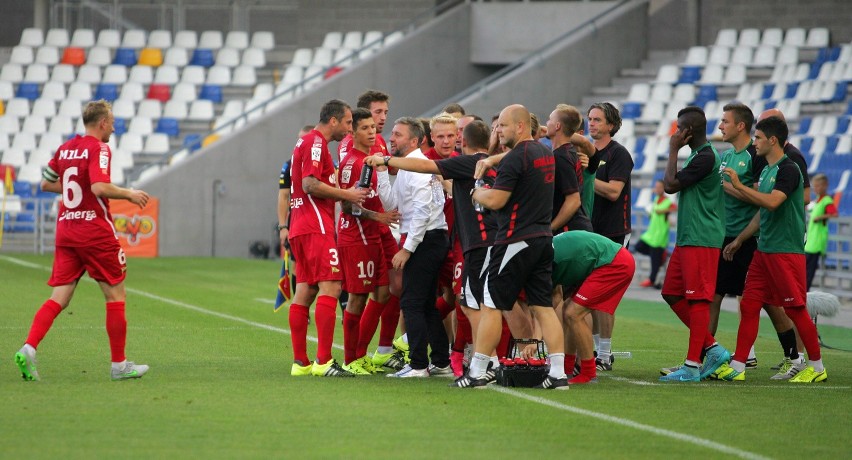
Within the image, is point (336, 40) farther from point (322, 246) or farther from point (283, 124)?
point (322, 246)

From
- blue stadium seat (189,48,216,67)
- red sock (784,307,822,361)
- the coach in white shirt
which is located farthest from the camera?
blue stadium seat (189,48,216,67)

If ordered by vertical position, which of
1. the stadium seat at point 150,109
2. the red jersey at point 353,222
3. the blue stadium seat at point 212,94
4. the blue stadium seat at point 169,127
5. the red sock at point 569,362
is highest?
the blue stadium seat at point 212,94

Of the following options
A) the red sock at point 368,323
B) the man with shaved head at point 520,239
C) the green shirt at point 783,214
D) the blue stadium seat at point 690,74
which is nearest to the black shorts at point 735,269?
the green shirt at point 783,214

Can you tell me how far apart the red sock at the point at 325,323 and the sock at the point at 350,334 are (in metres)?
0.35

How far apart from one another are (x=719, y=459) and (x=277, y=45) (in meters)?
32.8

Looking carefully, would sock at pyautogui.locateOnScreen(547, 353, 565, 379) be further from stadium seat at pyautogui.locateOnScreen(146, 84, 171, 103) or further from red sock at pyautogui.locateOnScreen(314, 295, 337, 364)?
stadium seat at pyautogui.locateOnScreen(146, 84, 171, 103)

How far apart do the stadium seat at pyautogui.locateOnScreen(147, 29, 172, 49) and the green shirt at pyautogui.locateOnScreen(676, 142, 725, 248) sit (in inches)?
1064

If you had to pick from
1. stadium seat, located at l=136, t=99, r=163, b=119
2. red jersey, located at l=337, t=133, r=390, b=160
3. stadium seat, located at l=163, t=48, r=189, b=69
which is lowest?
red jersey, located at l=337, t=133, r=390, b=160

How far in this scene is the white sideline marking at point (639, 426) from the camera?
720cm

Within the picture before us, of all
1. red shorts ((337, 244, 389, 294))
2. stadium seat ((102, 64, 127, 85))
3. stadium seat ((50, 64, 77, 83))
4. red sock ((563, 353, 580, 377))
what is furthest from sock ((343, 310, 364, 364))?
stadium seat ((50, 64, 77, 83))

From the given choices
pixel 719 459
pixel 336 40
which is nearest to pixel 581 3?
pixel 336 40

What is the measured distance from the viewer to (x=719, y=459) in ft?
22.8

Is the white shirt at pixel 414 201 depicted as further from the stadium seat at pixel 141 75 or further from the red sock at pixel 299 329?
the stadium seat at pixel 141 75

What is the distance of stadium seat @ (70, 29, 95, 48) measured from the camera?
1404 inches
